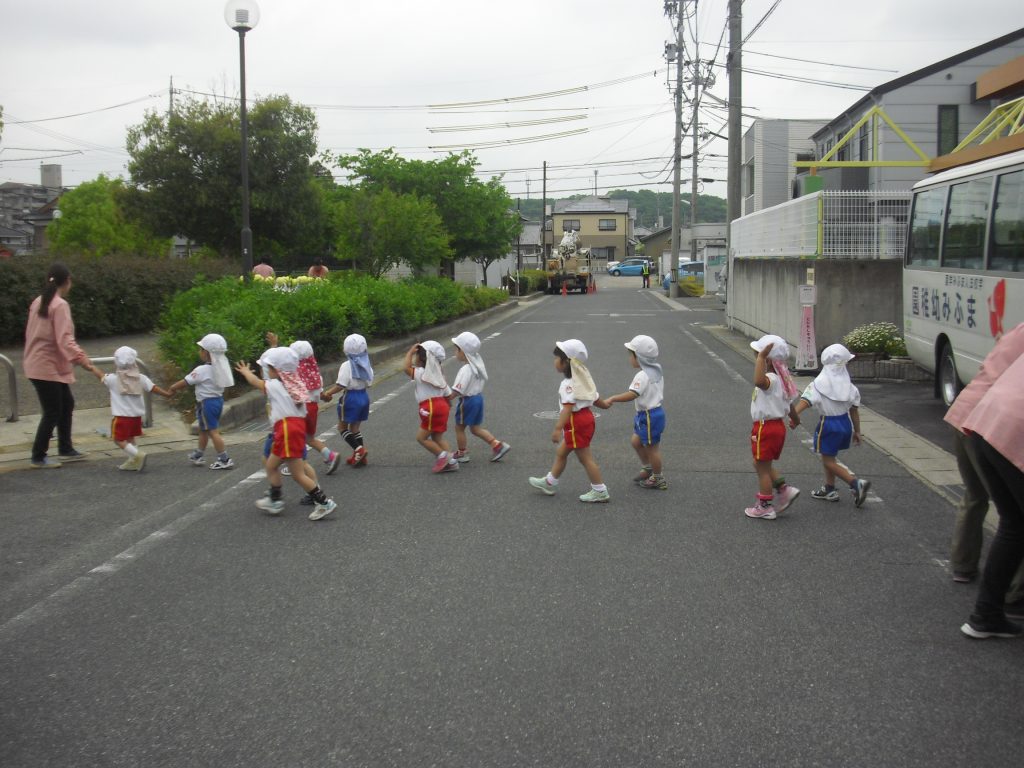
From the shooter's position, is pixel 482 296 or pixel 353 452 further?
pixel 482 296

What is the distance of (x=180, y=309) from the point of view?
517 inches

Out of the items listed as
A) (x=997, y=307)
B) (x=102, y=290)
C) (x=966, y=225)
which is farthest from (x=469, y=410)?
(x=102, y=290)

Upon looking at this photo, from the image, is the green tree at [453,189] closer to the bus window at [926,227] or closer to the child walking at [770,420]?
the bus window at [926,227]

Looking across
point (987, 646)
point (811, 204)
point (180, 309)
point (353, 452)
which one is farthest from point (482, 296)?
point (987, 646)

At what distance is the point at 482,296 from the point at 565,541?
25.4 metres

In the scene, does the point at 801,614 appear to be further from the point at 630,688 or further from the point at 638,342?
the point at 638,342

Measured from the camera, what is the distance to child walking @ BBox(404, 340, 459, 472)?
821 cm

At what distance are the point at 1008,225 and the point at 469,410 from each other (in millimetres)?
5499

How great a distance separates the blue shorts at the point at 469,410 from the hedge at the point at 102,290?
8775 millimetres

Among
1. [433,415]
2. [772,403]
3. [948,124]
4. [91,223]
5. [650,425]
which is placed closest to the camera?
[772,403]

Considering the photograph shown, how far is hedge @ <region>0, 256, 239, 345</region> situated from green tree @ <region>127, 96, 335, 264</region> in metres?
13.5

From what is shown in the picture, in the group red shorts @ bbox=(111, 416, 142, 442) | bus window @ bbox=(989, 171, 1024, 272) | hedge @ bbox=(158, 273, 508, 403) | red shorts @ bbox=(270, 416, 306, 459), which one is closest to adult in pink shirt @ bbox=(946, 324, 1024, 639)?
red shorts @ bbox=(270, 416, 306, 459)

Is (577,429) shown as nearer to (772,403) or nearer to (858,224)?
(772,403)

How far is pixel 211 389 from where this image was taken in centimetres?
841
